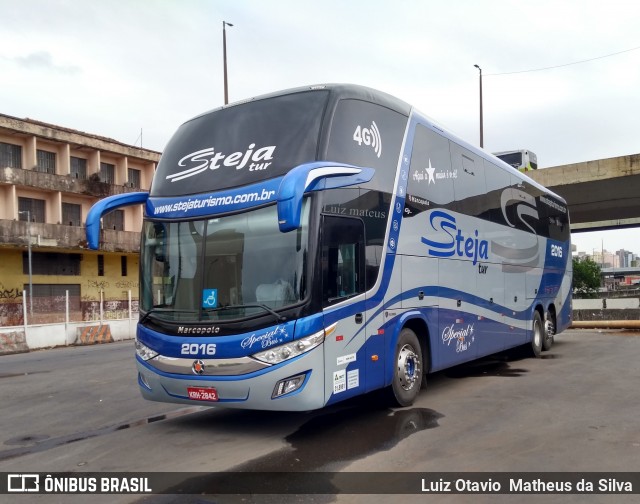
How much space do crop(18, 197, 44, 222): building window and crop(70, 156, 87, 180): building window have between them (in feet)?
9.71

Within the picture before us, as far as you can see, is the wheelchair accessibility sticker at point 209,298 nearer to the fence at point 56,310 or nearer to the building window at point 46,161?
the fence at point 56,310

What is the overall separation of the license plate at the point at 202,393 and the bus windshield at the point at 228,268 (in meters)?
0.78

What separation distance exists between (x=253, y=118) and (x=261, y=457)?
400cm

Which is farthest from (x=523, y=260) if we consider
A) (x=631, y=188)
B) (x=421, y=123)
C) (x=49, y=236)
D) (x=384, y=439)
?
(x=49, y=236)

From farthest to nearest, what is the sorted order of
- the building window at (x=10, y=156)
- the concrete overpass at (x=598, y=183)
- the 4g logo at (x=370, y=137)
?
the building window at (x=10, y=156) → the concrete overpass at (x=598, y=183) → the 4g logo at (x=370, y=137)

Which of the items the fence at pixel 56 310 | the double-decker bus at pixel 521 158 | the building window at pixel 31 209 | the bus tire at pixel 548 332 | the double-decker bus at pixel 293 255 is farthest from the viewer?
the building window at pixel 31 209

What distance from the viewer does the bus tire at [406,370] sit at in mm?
8039

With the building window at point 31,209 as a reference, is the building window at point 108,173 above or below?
above

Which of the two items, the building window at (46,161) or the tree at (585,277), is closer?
the building window at (46,161)

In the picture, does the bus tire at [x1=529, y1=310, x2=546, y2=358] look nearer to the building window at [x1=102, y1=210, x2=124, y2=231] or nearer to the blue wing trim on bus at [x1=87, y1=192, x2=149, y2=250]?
the blue wing trim on bus at [x1=87, y1=192, x2=149, y2=250]

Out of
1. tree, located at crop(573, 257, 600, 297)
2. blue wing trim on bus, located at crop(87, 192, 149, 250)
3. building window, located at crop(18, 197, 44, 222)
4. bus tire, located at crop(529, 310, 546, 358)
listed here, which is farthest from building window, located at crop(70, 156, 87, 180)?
tree, located at crop(573, 257, 600, 297)

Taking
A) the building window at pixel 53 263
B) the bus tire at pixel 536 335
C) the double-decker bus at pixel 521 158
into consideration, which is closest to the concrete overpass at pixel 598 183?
the double-decker bus at pixel 521 158

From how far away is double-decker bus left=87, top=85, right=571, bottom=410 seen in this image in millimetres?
6492

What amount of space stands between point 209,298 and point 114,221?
36.6m
